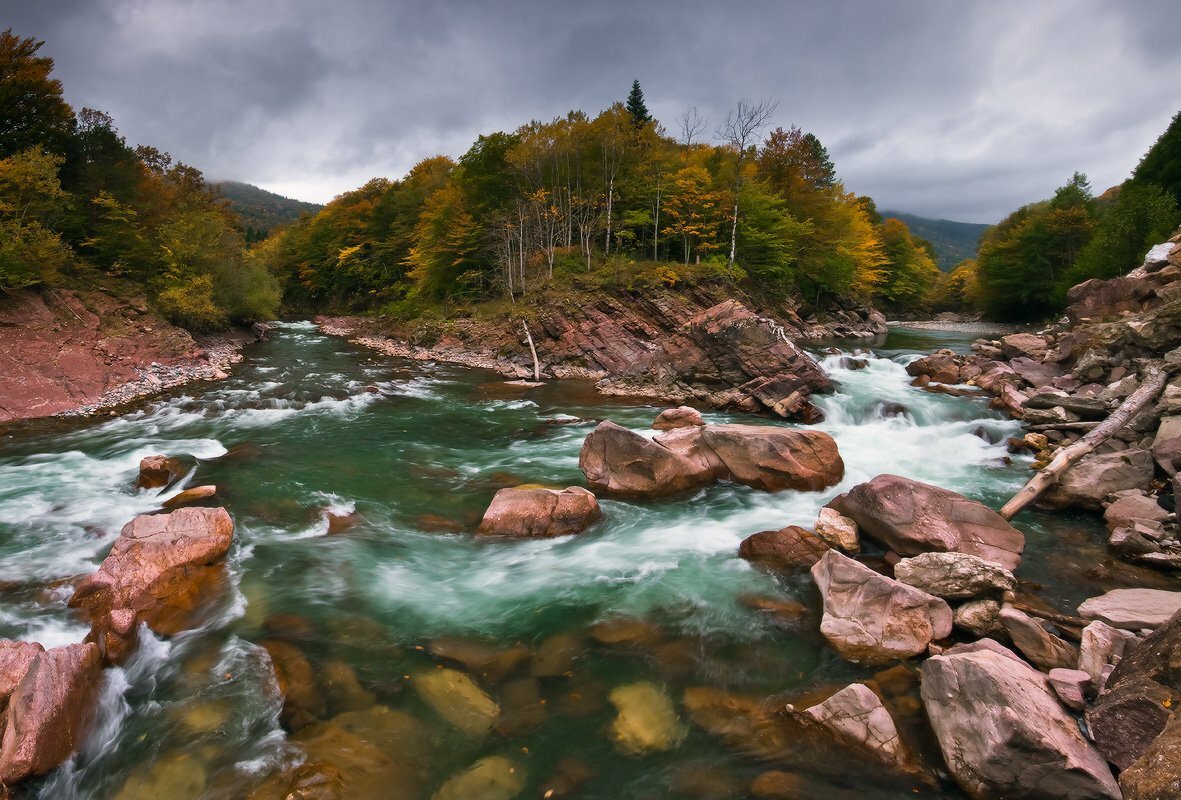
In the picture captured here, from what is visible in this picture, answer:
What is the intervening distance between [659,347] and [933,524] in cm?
1793

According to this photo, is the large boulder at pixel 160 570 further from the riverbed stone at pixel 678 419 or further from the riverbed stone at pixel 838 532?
the riverbed stone at pixel 678 419

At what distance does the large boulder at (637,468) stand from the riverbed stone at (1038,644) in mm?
6436

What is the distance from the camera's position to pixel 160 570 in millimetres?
7828

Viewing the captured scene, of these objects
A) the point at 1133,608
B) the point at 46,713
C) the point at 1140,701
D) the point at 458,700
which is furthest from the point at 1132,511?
the point at 46,713

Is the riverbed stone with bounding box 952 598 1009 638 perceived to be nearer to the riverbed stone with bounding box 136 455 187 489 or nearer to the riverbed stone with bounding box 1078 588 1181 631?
the riverbed stone with bounding box 1078 588 1181 631

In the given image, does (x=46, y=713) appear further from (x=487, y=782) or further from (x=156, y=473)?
(x=156, y=473)

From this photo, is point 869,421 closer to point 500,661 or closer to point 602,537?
point 602,537

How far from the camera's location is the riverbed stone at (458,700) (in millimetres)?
5840

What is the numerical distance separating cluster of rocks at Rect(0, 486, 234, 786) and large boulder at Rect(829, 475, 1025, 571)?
10.9 metres

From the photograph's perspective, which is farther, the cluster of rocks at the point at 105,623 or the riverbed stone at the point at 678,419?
the riverbed stone at the point at 678,419

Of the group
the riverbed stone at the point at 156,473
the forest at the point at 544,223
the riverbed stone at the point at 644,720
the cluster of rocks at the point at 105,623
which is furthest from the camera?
the forest at the point at 544,223

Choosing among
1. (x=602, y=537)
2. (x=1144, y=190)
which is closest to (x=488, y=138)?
(x=602, y=537)

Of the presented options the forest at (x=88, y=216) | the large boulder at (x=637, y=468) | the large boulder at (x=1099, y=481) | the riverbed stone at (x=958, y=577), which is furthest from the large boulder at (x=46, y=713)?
the forest at (x=88, y=216)

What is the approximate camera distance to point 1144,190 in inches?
1420
